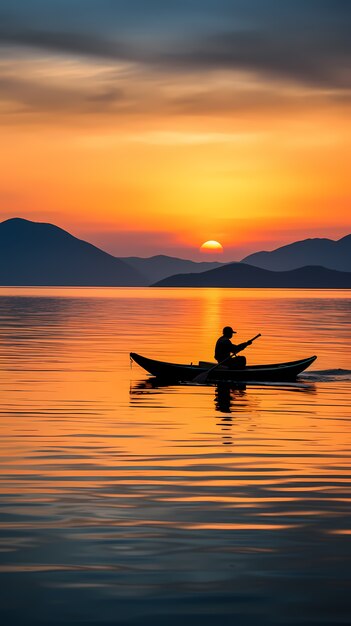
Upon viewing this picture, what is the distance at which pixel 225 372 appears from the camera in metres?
37.6

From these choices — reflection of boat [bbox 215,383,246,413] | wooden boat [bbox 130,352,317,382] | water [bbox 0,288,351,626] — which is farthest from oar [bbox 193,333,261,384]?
water [bbox 0,288,351,626]

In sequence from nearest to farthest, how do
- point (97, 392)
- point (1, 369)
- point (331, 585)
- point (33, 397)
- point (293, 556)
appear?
point (331, 585)
point (293, 556)
point (33, 397)
point (97, 392)
point (1, 369)

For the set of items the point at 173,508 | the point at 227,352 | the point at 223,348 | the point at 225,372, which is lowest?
the point at 173,508

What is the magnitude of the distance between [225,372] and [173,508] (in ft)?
73.5

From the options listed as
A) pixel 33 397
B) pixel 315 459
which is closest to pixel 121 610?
pixel 315 459

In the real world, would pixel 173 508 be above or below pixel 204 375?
below

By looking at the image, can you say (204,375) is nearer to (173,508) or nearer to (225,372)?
(225,372)

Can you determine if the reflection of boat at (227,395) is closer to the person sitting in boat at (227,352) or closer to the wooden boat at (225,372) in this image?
the wooden boat at (225,372)

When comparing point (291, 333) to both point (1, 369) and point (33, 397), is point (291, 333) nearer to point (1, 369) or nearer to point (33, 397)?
point (1, 369)

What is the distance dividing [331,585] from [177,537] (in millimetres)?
2681

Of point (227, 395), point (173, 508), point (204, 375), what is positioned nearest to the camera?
point (173, 508)

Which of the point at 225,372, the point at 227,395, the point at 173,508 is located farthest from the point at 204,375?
the point at 173,508

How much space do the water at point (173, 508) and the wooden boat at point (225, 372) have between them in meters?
3.87

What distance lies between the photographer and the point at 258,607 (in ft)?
34.4
